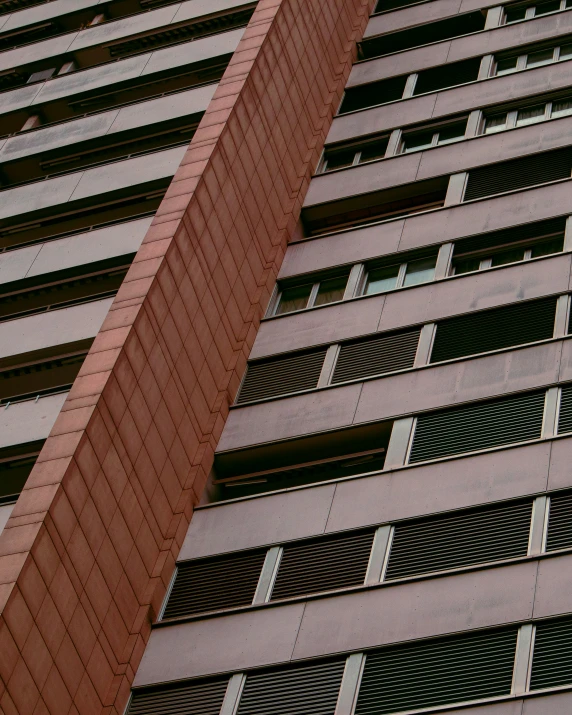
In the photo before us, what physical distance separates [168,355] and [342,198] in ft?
30.7

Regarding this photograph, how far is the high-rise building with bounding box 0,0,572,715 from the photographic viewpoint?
1917 centimetres

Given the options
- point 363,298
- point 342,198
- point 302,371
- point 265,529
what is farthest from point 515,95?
point 265,529

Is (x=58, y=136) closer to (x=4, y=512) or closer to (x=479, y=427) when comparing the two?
(x=4, y=512)

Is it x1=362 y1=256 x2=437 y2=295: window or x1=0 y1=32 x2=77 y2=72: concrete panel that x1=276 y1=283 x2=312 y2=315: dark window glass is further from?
x1=0 y1=32 x2=77 y2=72: concrete panel

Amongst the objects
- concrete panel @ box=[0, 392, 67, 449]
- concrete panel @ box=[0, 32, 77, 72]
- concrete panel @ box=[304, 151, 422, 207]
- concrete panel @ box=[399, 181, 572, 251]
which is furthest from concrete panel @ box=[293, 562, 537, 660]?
concrete panel @ box=[0, 32, 77, 72]

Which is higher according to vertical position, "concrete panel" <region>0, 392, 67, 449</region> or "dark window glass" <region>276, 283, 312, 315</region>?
"dark window glass" <region>276, 283, 312, 315</region>

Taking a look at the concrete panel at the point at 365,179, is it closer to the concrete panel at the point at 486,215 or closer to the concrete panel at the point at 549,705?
the concrete panel at the point at 486,215

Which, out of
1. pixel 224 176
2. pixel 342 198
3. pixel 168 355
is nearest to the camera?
pixel 168 355

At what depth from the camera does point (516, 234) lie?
89.8 ft

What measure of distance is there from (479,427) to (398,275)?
6.60 m

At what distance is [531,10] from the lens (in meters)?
36.6

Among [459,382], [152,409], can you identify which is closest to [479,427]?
[459,382]

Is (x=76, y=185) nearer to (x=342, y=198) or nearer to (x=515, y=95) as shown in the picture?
(x=342, y=198)

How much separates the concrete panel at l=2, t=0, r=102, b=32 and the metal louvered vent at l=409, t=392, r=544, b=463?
82.4ft
